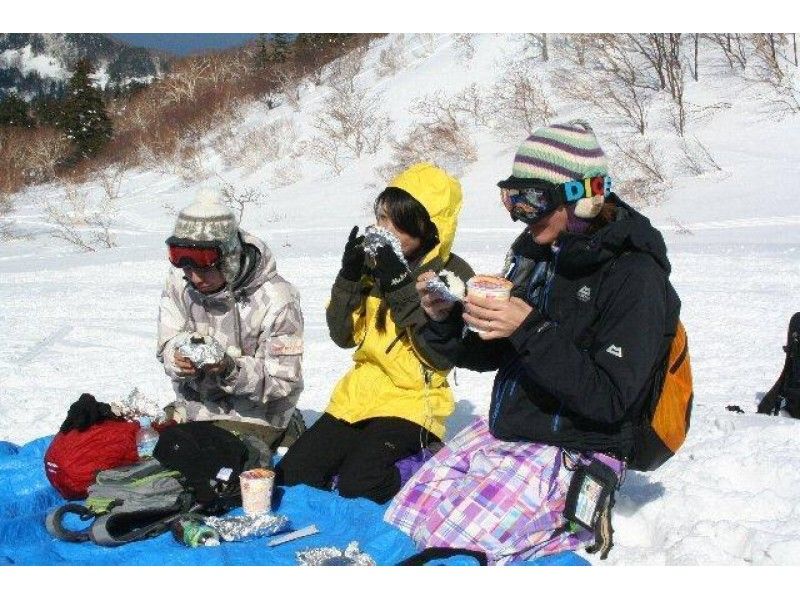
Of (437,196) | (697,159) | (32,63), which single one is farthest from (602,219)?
(32,63)

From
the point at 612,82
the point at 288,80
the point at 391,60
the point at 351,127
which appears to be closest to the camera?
the point at 612,82

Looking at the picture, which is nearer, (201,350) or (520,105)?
(201,350)

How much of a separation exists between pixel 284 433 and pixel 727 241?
7.96 meters

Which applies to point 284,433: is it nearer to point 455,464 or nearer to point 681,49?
point 455,464

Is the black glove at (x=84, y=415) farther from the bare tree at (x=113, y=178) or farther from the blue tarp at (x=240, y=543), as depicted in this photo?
the bare tree at (x=113, y=178)

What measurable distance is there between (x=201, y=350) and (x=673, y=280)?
627cm

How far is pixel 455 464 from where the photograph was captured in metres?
3.38

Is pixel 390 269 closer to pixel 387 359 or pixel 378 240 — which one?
pixel 378 240

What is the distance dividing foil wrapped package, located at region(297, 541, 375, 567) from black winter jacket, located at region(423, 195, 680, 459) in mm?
680

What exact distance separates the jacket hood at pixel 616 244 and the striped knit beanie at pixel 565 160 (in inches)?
4.0

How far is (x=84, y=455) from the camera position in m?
3.72

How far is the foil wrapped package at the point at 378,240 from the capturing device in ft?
12.2

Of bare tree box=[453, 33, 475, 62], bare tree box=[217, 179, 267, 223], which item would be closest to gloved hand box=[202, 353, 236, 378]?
bare tree box=[217, 179, 267, 223]

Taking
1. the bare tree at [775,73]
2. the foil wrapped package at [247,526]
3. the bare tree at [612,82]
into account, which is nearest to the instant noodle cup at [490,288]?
the foil wrapped package at [247,526]
